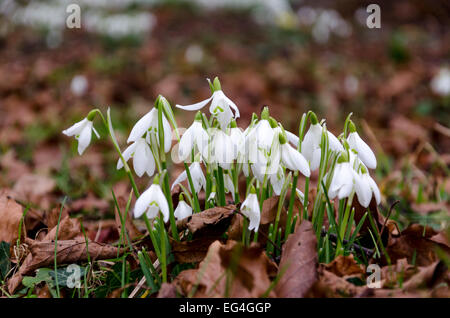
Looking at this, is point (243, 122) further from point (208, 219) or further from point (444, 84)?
point (208, 219)

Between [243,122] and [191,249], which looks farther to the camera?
[243,122]

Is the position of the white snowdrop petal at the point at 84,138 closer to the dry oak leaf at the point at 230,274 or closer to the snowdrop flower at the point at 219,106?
the snowdrop flower at the point at 219,106

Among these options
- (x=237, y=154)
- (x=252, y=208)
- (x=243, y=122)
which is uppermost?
(x=237, y=154)

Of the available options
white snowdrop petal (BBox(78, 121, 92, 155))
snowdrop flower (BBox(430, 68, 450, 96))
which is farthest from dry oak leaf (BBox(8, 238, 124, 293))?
snowdrop flower (BBox(430, 68, 450, 96))

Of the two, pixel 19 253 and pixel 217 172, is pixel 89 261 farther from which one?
pixel 217 172

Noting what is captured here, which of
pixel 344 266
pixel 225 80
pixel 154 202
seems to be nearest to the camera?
pixel 154 202

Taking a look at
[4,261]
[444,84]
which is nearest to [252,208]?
[4,261]

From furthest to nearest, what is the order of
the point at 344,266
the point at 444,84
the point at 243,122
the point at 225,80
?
the point at 225,80 < the point at 444,84 < the point at 243,122 < the point at 344,266
